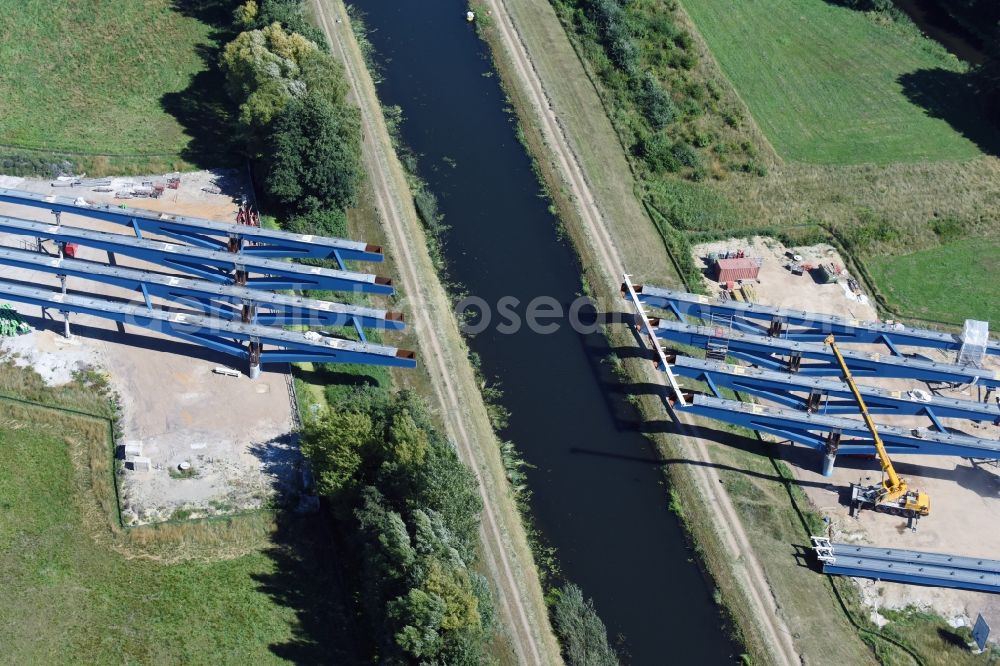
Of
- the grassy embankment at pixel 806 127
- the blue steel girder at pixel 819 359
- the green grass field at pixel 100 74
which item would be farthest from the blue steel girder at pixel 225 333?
the grassy embankment at pixel 806 127

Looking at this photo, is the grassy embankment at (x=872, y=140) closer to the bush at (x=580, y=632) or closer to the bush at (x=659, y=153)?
the bush at (x=659, y=153)

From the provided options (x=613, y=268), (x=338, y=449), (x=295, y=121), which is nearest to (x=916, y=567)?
(x=613, y=268)

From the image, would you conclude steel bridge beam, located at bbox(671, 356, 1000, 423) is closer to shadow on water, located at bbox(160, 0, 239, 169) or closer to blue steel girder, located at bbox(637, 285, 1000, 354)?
blue steel girder, located at bbox(637, 285, 1000, 354)

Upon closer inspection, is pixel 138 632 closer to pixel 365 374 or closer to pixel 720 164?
pixel 365 374

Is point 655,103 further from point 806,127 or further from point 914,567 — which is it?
point 914,567

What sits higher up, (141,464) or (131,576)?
(141,464)

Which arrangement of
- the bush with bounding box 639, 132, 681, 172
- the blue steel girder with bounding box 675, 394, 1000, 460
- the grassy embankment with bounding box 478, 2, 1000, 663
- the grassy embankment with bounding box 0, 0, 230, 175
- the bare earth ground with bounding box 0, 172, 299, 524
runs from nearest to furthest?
the grassy embankment with bounding box 478, 2, 1000, 663 < the bare earth ground with bounding box 0, 172, 299, 524 < the blue steel girder with bounding box 675, 394, 1000, 460 < the grassy embankment with bounding box 0, 0, 230, 175 < the bush with bounding box 639, 132, 681, 172

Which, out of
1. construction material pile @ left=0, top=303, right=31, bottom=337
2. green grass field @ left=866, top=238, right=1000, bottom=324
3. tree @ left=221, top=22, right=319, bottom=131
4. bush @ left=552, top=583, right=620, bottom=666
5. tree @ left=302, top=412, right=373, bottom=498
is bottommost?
bush @ left=552, top=583, right=620, bottom=666

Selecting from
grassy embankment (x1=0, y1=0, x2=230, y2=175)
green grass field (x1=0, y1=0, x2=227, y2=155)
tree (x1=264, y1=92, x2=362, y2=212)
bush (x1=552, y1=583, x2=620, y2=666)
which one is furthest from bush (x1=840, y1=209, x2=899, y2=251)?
green grass field (x1=0, y1=0, x2=227, y2=155)
